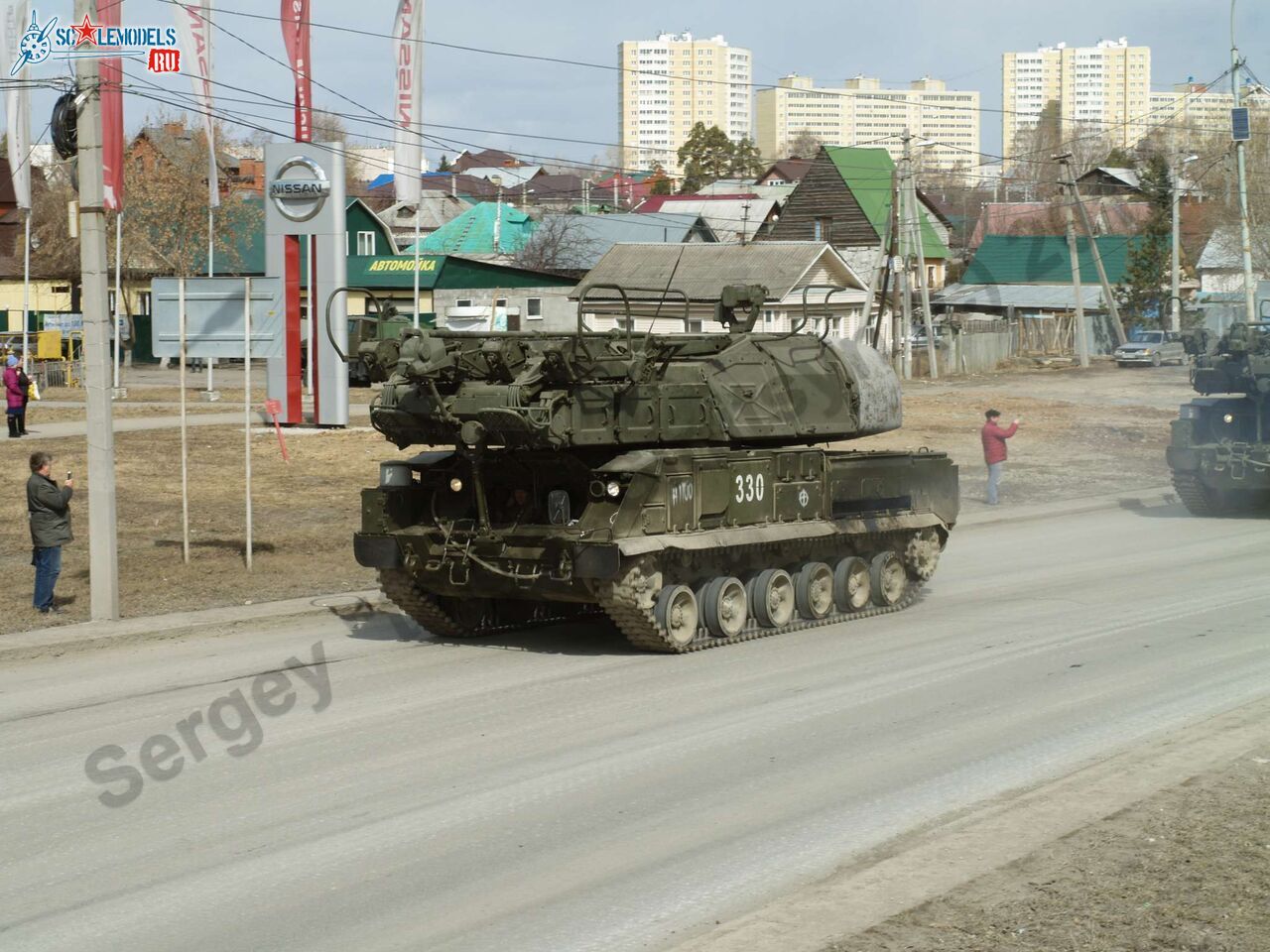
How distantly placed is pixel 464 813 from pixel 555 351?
5269mm

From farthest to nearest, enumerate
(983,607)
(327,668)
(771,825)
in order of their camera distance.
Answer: (983,607), (327,668), (771,825)

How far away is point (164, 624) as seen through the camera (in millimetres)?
14648

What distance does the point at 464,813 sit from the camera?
844 cm

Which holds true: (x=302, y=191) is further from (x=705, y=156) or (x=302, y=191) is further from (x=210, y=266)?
(x=705, y=156)

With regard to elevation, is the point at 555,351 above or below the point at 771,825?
above

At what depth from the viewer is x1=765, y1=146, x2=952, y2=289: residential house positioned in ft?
253

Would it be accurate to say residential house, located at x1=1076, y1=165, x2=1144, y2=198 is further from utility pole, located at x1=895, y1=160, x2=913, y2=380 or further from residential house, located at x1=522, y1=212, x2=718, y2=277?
utility pole, located at x1=895, y1=160, x2=913, y2=380

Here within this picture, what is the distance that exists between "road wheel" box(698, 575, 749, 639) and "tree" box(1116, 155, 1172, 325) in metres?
58.6

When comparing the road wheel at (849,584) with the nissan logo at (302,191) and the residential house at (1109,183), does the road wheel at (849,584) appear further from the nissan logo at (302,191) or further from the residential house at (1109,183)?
the residential house at (1109,183)

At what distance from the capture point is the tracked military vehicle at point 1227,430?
76.4ft

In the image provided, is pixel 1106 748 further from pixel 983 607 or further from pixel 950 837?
pixel 983 607

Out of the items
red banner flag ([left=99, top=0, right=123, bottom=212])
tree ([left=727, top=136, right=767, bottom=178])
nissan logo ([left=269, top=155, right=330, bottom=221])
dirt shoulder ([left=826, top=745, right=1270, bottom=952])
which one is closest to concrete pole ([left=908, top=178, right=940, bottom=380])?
nissan logo ([left=269, top=155, right=330, bottom=221])

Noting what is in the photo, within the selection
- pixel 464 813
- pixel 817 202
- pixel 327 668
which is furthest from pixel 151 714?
pixel 817 202

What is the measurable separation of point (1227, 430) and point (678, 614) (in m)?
13.4
